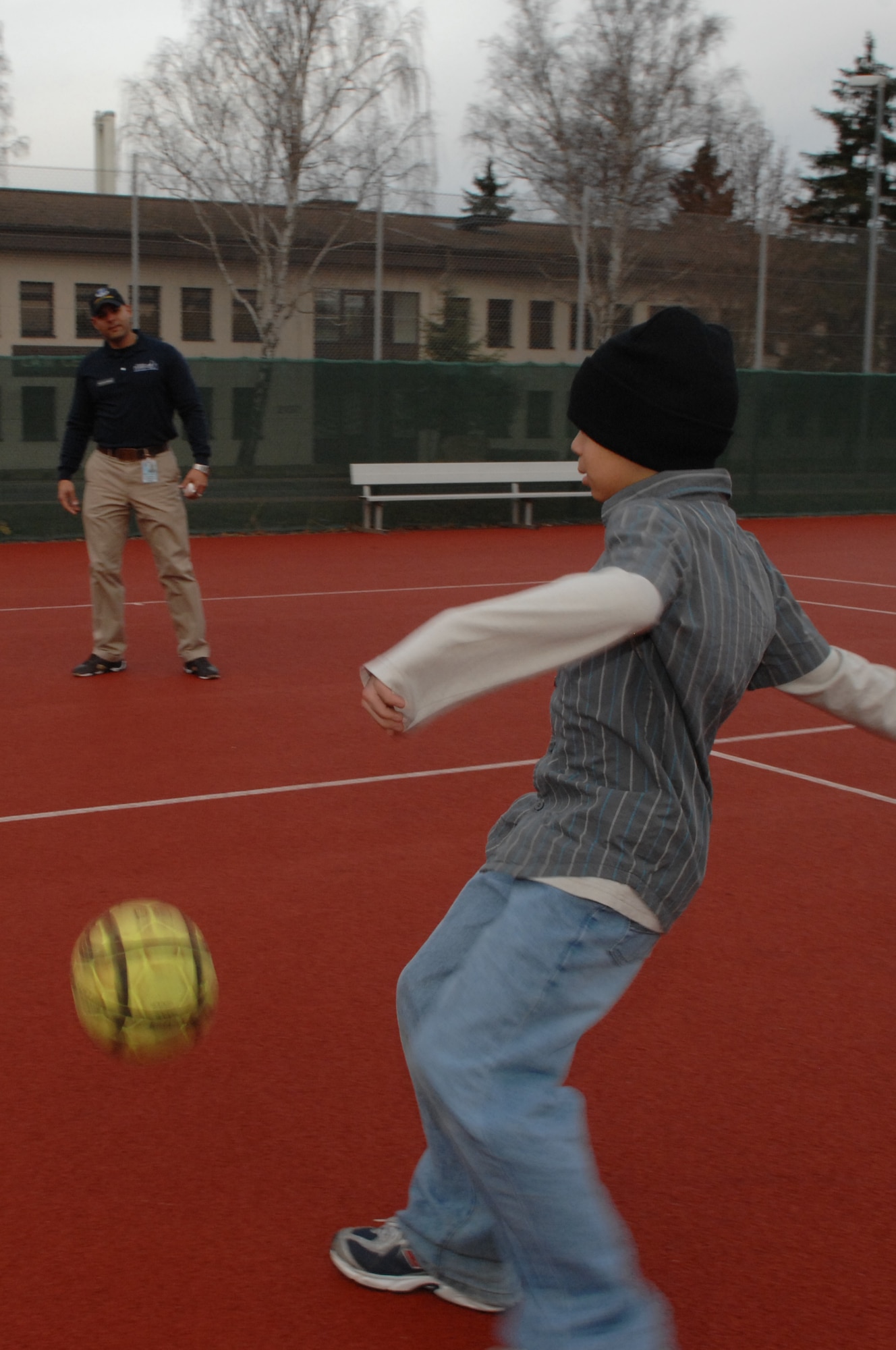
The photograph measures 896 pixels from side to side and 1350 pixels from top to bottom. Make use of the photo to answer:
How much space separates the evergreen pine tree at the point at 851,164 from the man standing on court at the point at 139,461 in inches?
1770

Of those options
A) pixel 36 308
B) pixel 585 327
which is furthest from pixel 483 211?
pixel 36 308

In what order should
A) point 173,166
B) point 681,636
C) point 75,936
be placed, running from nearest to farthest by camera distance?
point 681,636, point 75,936, point 173,166

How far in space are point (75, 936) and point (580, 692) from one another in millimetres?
2723

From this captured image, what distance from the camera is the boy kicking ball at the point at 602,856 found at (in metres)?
2.16

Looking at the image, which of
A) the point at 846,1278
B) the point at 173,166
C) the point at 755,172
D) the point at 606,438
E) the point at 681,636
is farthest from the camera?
the point at 755,172

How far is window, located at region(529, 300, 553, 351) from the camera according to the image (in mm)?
24781

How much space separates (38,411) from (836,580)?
9.03 meters

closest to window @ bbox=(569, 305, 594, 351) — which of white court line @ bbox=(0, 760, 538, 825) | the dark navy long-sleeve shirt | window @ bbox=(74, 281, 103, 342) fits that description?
window @ bbox=(74, 281, 103, 342)

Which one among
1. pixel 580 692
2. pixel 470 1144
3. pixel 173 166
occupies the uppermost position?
pixel 173 166

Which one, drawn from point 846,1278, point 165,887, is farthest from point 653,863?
point 165,887

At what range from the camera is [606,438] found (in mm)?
2287

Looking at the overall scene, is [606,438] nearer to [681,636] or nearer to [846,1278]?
[681,636]

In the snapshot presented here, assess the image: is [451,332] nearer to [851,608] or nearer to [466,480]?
[466,480]

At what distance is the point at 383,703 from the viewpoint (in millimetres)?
1948
